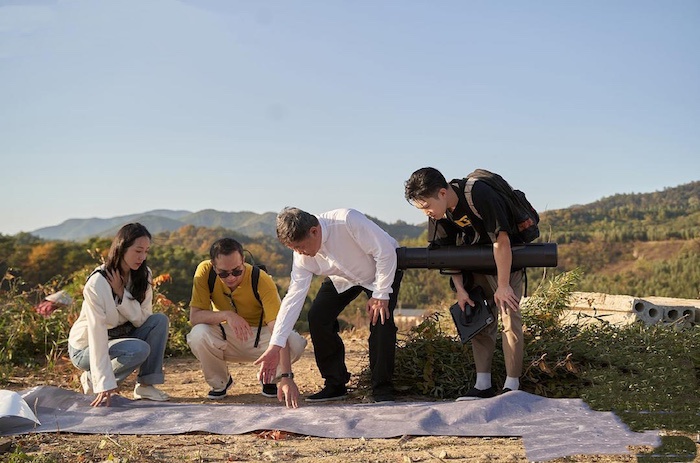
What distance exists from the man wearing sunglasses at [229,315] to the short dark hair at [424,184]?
51.3 inches

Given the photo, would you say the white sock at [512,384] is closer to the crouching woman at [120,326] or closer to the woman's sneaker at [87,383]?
the crouching woman at [120,326]

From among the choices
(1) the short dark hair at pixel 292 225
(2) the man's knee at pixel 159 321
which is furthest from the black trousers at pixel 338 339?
(2) the man's knee at pixel 159 321

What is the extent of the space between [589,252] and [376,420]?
14.1 metres

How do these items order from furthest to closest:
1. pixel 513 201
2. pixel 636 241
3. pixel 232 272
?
pixel 636 241, pixel 232 272, pixel 513 201

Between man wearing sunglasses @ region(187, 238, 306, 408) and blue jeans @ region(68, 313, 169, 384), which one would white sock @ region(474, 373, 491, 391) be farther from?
blue jeans @ region(68, 313, 169, 384)

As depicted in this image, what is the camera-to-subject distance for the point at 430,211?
4.43 meters

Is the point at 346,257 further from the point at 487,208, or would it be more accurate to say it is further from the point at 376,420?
the point at 376,420

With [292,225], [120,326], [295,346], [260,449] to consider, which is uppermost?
[292,225]

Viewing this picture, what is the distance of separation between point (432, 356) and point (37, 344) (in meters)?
4.13

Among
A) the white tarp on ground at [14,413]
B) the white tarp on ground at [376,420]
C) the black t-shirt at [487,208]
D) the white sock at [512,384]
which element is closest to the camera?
the white tarp on ground at [376,420]

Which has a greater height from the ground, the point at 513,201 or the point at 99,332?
the point at 513,201

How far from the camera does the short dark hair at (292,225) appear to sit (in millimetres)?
4113

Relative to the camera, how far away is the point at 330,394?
5.08 meters

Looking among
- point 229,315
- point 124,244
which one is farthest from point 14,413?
point 229,315
